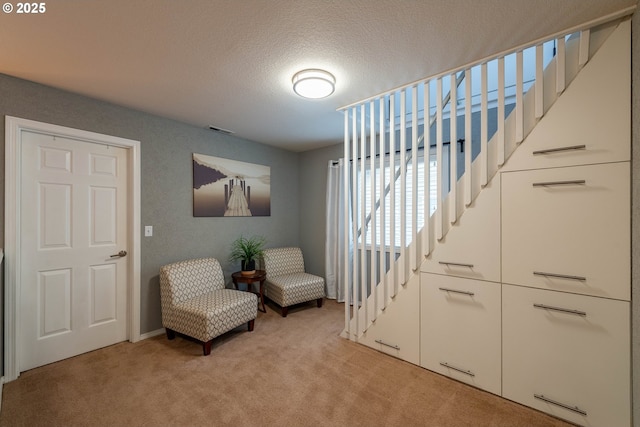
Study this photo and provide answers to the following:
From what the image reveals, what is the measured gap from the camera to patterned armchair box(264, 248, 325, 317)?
11.3ft

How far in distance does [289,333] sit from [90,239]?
7.18 ft

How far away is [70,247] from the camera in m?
2.44

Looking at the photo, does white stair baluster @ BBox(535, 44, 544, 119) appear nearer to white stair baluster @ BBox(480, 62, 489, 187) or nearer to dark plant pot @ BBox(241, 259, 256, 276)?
white stair baluster @ BBox(480, 62, 489, 187)

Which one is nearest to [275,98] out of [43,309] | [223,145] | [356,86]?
[356,86]

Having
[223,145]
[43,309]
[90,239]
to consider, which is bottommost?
[43,309]

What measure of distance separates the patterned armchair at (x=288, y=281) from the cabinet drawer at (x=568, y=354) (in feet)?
7.42

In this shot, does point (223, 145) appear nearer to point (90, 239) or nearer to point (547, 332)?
point (90, 239)

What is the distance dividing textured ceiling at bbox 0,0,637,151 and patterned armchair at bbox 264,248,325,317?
2241mm

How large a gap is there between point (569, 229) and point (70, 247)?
3.91 metres

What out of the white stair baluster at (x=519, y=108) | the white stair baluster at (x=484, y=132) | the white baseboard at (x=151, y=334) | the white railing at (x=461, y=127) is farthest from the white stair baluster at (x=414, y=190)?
the white baseboard at (x=151, y=334)

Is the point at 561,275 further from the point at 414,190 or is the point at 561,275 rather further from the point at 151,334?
the point at 151,334

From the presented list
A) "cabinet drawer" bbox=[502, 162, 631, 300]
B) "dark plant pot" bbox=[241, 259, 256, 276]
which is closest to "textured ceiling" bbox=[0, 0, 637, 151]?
"cabinet drawer" bbox=[502, 162, 631, 300]

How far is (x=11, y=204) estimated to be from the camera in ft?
6.82

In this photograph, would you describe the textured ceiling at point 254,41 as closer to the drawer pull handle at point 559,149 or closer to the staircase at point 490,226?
the staircase at point 490,226
